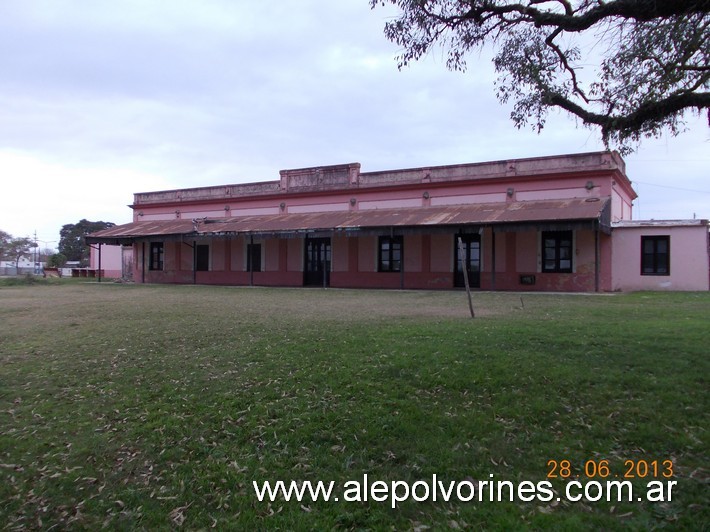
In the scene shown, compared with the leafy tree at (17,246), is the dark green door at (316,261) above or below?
below

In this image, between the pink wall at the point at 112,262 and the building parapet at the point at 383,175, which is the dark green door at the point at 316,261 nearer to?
the building parapet at the point at 383,175

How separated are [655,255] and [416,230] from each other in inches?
352

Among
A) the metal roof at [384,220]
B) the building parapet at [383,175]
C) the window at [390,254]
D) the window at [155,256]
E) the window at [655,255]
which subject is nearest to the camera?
the metal roof at [384,220]

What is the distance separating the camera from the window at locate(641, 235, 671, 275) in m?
17.9

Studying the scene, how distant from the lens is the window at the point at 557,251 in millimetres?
18453

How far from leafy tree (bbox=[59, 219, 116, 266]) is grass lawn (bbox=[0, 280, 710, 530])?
205 ft

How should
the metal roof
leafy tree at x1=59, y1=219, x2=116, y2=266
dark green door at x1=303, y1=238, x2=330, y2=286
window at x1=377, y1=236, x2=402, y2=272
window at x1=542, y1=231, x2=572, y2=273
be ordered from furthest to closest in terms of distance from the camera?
leafy tree at x1=59, y1=219, x2=116, y2=266 → dark green door at x1=303, y1=238, x2=330, y2=286 → window at x1=377, y1=236, x2=402, y2=272 → window at x1=542, y1=231, x2=572, y2=273 → the metal roof

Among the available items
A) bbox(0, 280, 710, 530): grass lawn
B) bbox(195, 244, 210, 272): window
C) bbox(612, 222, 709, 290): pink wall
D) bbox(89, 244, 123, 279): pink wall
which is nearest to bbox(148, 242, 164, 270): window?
bbox(195, 244, 210, 272): window

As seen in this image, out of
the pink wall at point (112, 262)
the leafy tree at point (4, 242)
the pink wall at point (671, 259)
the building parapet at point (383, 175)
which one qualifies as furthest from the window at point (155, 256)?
the leafy tree at point (4, 242)

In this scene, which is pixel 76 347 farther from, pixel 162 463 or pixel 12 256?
pixel 12 256

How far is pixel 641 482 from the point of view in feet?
10.6

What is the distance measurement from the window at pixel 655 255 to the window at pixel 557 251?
2.69 meters

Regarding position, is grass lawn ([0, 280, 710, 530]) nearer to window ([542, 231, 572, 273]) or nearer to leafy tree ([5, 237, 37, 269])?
window ([542, 231, 572, 273])

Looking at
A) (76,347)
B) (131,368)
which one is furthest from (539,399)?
(76,347)
